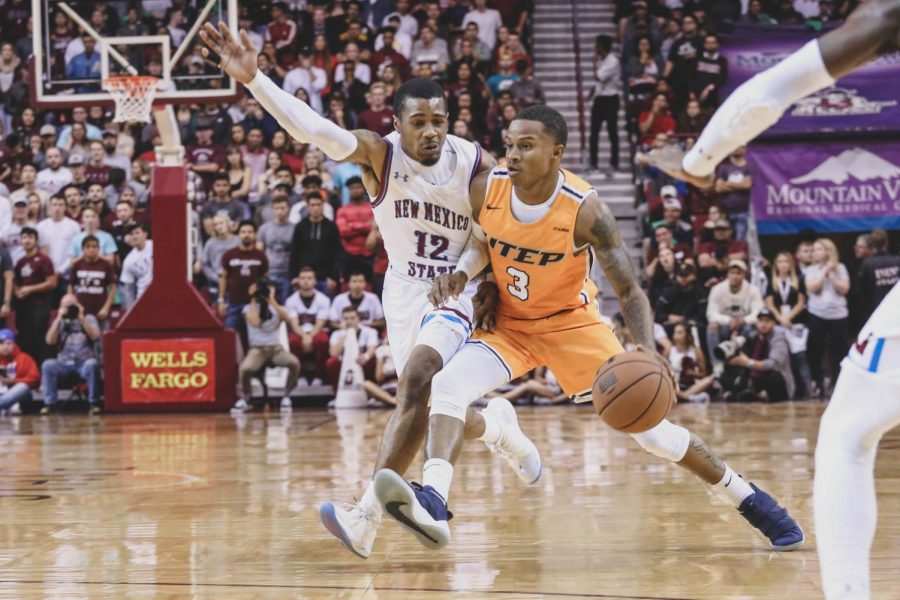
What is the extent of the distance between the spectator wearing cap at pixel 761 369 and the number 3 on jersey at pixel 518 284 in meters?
7.90

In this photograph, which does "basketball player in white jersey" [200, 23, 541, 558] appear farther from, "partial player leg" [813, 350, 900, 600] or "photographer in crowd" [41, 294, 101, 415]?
"photographer in crowd" [41, 294, 101, 415]

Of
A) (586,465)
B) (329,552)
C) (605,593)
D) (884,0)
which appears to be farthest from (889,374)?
(586,465)

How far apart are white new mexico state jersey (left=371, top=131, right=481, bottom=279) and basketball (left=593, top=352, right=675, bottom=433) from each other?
127cm

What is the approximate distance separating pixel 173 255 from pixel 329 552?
8.14 metres

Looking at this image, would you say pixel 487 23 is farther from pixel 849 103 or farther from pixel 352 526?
pixel 352 526

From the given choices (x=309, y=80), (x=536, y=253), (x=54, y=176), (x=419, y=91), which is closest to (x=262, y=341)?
(x=54, y=176)

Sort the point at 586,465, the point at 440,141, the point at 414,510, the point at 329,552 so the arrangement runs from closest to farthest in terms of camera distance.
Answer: the point at 414,510 < the point at 329,552 < the point at 440,141 < the point at 586,465

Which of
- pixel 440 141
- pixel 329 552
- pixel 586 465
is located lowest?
pixel 586 465

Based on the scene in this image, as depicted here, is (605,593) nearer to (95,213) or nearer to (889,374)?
(889,374)

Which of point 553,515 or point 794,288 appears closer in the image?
point 553,515

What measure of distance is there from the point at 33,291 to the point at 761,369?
7849 mm

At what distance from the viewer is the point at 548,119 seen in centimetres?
480

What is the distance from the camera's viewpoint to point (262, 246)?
1292 cm

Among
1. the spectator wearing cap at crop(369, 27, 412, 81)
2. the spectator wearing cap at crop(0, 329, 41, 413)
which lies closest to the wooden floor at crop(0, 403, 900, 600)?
the spectator wearing cap at crop(0, 329, 41, 413)
